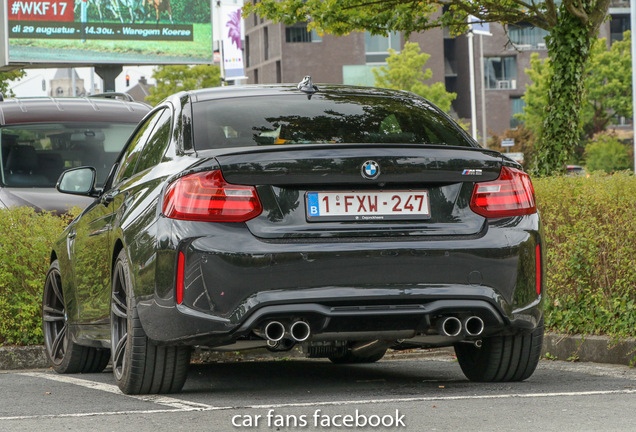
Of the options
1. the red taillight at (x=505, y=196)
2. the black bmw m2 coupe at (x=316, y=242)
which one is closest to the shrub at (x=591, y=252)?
the black bmw m2 coupe at (x=316, y=242)

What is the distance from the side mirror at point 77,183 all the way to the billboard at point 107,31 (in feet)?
88.8

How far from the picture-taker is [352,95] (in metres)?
6.04

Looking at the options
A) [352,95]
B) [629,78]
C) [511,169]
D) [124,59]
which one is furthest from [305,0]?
[629,78]

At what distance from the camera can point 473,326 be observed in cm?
514

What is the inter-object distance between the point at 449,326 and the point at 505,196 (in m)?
0.71

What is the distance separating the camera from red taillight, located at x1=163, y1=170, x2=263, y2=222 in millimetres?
4863

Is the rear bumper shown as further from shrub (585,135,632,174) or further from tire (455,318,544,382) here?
shrub (585,135,632,174)

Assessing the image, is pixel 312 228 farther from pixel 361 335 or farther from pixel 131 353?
pixel 131 353

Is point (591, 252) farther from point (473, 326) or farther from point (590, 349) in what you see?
point (473, 326)

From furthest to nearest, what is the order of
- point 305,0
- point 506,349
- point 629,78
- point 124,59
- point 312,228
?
point 629,78 → point 124,59 → point 305,0 → point 506,349 → point 312,228

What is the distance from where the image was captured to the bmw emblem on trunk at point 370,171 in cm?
498

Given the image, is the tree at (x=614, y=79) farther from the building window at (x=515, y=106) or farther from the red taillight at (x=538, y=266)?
the red taillight at (x=538, y=266)

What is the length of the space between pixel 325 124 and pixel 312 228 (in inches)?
33.3

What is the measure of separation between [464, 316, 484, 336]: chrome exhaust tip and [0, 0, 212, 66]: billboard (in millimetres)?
29374
